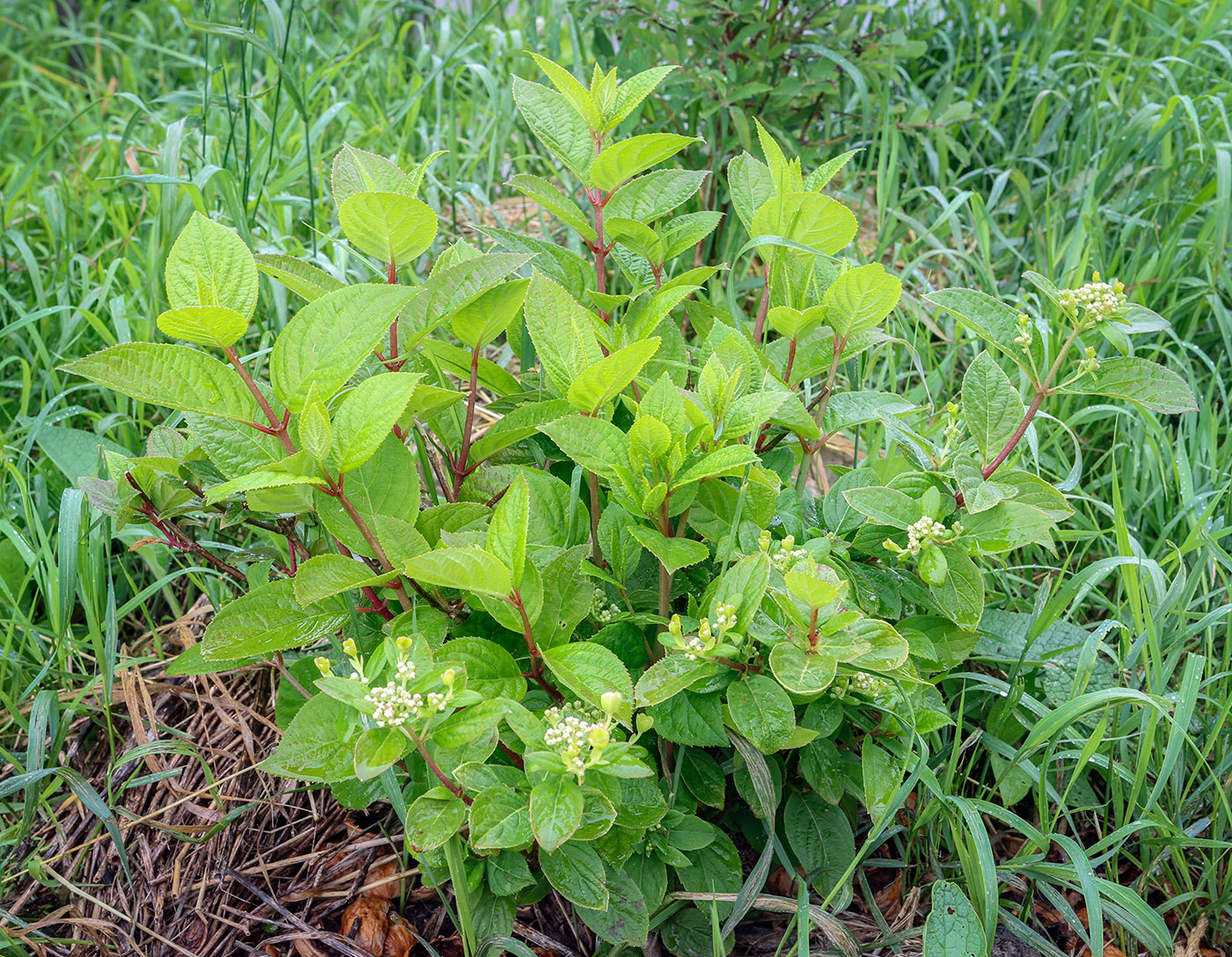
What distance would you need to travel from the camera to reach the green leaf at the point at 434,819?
1.00m

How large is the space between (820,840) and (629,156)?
928 millimetres

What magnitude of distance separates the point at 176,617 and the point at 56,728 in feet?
1.07

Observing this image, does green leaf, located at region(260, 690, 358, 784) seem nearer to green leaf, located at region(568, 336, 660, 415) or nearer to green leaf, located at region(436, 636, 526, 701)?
green leaf, located at region(436, 636, 526, 701)

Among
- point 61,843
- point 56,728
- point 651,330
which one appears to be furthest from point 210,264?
point 61,843

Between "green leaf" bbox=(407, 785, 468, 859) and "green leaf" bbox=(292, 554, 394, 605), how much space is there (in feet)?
0.78

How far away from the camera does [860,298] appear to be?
1.19 m

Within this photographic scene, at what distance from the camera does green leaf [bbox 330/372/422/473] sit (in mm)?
977

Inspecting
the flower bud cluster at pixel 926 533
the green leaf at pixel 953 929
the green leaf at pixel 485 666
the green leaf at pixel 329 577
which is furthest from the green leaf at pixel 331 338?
the green leaf at pixel 953 929

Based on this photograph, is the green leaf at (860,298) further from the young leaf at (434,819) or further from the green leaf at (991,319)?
the young leaf at (434,819)

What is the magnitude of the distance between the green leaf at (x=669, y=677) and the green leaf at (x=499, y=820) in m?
0.17

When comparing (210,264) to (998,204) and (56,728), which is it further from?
(998,204)

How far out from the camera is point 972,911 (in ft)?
3.87

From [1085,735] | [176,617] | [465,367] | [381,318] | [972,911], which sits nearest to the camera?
[381,318]

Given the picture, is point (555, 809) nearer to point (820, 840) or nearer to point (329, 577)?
point (329, 577)
